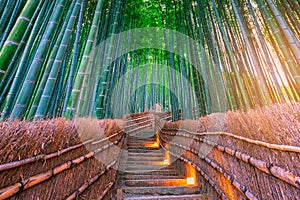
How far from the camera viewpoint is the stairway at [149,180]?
2578 mm

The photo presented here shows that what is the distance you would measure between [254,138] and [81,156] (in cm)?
145

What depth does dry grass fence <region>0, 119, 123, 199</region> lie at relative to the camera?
0.90 metres

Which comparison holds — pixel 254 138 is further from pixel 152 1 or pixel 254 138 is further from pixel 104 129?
pixel 152 1

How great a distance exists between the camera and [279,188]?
109cm

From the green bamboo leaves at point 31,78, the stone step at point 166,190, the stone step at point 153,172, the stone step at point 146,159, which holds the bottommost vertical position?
the stone step at point 166,190

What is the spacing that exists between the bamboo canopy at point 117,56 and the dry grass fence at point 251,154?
2.81 ft

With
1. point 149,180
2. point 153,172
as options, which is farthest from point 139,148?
point 149,180

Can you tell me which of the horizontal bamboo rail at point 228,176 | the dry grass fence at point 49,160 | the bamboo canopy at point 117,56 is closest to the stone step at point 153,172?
the horizontal bamboo rail at point 228,176

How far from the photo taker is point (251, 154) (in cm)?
143

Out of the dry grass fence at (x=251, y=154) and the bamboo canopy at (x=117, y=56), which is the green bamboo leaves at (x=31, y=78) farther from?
the dry grass fence at (x=251, y=154)

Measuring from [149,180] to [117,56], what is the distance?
2791 millimetres

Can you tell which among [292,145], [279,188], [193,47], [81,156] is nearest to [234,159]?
[279,188]

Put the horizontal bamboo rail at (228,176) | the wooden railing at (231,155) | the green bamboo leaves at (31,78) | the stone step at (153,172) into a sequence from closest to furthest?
the wooden railing at (231,155), the horizontal bamboo rail at (228,176), the green bamboo leaves at (31,78), the stone step at (153,172)

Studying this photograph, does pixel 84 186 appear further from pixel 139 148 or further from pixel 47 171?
pixel 139 148
